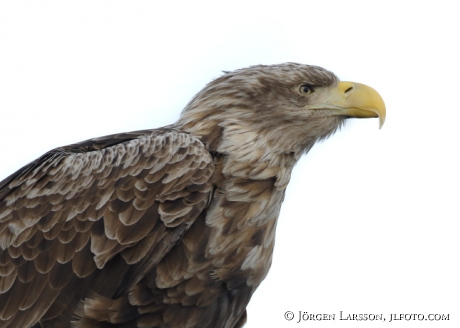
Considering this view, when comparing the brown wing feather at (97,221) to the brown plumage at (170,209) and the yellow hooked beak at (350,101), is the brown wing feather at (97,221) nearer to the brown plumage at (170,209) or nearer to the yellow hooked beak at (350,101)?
the brown plumage at (170,209)

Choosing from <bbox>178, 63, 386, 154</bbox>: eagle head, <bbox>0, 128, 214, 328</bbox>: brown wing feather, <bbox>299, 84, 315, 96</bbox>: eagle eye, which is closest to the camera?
<bbox>0, 128, 214, 328</bbox>: brown wing feather

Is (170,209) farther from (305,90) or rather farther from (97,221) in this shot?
(305,90)

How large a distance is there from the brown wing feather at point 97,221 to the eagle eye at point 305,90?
101 centimetres

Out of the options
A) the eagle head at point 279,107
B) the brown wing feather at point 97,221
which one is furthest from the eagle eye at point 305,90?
the brown wing feather at point 97,221

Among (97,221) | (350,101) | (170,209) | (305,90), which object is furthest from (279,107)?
(97,221)

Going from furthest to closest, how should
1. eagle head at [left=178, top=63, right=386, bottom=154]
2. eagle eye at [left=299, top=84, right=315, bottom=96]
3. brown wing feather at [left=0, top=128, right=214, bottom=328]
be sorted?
eagle eye at [left=299, top=84, right=315, bottom=96] → eagle head at [left=178, top=63, right=386, bottom=154] → brown wing feather at [left=0, top=128, right=214, bottom=328]

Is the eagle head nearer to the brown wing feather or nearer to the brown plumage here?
the brown plumage

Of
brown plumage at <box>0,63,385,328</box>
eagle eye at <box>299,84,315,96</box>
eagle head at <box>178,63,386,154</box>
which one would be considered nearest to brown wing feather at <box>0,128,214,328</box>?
brown plumage at <box>0,63,385,328</box>

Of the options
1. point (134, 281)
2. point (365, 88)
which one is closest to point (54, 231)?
point (134, 281)

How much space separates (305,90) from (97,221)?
79.8 inches

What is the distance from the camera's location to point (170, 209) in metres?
5.32

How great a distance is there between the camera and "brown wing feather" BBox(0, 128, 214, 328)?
526 cm

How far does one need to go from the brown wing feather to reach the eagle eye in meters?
1.01

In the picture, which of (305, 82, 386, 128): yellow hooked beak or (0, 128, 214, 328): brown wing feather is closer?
(0, 128, 214, 328): brown wing feather
